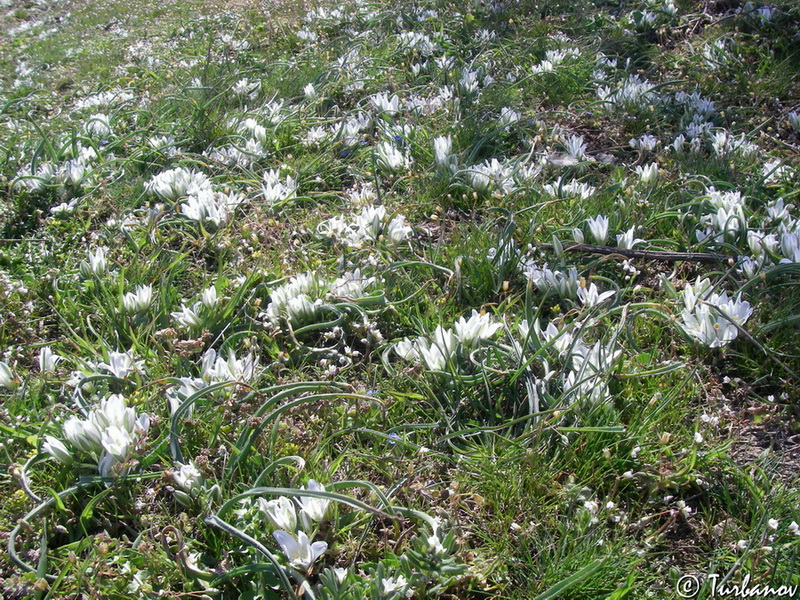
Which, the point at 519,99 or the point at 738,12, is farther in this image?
the point at 738,12

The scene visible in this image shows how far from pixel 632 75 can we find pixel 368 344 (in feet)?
9.76

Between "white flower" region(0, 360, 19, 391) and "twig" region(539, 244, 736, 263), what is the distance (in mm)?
2167

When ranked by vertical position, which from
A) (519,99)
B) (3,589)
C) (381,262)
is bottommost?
(3,589)

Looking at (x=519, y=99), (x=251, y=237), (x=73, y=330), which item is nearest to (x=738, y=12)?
(x=519, y=99)

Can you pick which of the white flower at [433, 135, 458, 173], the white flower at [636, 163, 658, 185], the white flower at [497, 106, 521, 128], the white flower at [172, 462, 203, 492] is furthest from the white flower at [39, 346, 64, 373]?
the white flower at [636, 163, 658, 185]

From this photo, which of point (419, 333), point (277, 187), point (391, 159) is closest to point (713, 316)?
point (419, 333)

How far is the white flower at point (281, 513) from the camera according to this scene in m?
1.61

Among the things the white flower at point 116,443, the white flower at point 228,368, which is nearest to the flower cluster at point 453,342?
the white flower at point 228,368

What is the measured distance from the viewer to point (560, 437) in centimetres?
184

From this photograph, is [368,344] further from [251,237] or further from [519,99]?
[519,99]

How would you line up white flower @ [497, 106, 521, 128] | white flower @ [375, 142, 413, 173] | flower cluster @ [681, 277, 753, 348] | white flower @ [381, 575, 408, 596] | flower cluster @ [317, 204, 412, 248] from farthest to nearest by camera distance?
white flower @ [497, 106, 521, 128]
white flower @ [375, 142, 413, 173]
flower cluster @ [317, 204, 412, 248]
flower cluster @ [681, 277, 753, 348]
white flower @ [381, 575, 408, 596]

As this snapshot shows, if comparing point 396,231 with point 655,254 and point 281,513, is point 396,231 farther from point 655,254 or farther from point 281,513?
point 281,513

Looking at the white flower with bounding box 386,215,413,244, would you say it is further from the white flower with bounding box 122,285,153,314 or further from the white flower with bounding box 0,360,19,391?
the white flower with bounding box 0,360,19,391

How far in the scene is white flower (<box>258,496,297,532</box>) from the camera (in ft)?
5.29
